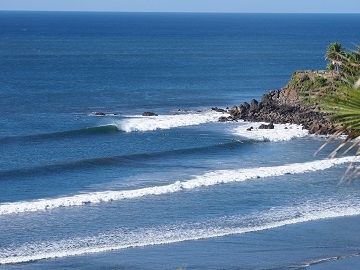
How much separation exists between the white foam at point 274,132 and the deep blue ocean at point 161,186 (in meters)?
0.13

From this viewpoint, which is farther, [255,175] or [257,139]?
[257,139]

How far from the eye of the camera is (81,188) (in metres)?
36.8

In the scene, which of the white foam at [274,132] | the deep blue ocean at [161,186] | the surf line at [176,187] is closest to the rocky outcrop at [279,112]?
the white foam at [274,132]

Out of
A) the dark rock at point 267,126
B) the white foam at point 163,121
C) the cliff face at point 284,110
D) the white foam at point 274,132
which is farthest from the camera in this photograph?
the cliff face at point 284,110

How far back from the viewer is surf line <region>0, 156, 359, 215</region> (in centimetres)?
3259

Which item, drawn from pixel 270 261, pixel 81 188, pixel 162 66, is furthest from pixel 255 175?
pixel 162 66

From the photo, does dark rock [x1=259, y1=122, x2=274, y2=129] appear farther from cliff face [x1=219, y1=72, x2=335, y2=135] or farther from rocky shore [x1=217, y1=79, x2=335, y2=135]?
cliff face [x1=219, y1=72, x2=335, y2=135]

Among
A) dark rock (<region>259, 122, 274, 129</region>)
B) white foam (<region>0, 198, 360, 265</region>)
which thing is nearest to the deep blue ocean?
white foam (<region>0, 198, 360, 265</region>)

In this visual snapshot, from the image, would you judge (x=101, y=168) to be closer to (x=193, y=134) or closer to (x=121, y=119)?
(x=193, y=134)

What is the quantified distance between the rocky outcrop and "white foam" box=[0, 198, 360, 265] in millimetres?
22591

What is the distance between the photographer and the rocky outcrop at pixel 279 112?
56.3m

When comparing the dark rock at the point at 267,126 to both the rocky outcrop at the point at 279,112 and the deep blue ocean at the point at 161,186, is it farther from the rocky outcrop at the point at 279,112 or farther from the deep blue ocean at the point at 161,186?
the rocky outcrop at the point at 279,112

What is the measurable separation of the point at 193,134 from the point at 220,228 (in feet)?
80.4

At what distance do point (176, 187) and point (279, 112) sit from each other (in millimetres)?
24448
